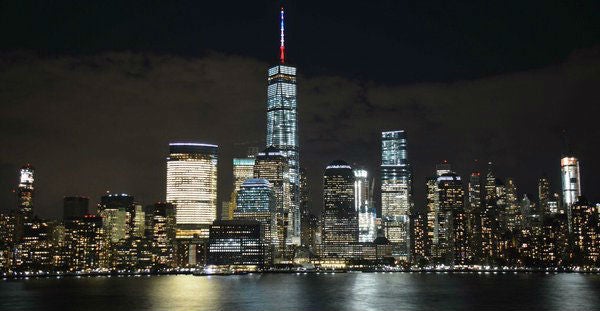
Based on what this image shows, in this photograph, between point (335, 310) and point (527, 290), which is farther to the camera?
point (527, 290)

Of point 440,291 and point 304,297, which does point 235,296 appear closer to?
point 304,297

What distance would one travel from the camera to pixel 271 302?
118688 millimetres

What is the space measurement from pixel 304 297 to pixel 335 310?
26.3m

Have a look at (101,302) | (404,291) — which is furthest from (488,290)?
(101,302)

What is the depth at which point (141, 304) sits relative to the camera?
118 m

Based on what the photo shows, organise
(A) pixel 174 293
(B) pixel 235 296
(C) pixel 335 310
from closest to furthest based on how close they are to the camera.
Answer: (C) pixel 335 310 → (B) pixel 235 296 → (A) pixel 174 293

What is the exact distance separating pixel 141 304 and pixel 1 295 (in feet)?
146

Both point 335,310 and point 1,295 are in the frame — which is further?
point 1,295

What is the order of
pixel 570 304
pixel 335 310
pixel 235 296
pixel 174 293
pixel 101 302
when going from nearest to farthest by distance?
pixel 335 310 → pixel 570 304 → pixel 101 302 → pixel 235 296 → pixel 174 293

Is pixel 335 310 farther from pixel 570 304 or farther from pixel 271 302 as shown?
pixel 570 304

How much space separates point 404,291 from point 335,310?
155 feet

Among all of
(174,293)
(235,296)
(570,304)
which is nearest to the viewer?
(570,304)

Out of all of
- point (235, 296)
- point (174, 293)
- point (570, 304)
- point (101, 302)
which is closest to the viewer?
point (570, 304)

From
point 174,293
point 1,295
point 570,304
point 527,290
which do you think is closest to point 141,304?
point 174,293
